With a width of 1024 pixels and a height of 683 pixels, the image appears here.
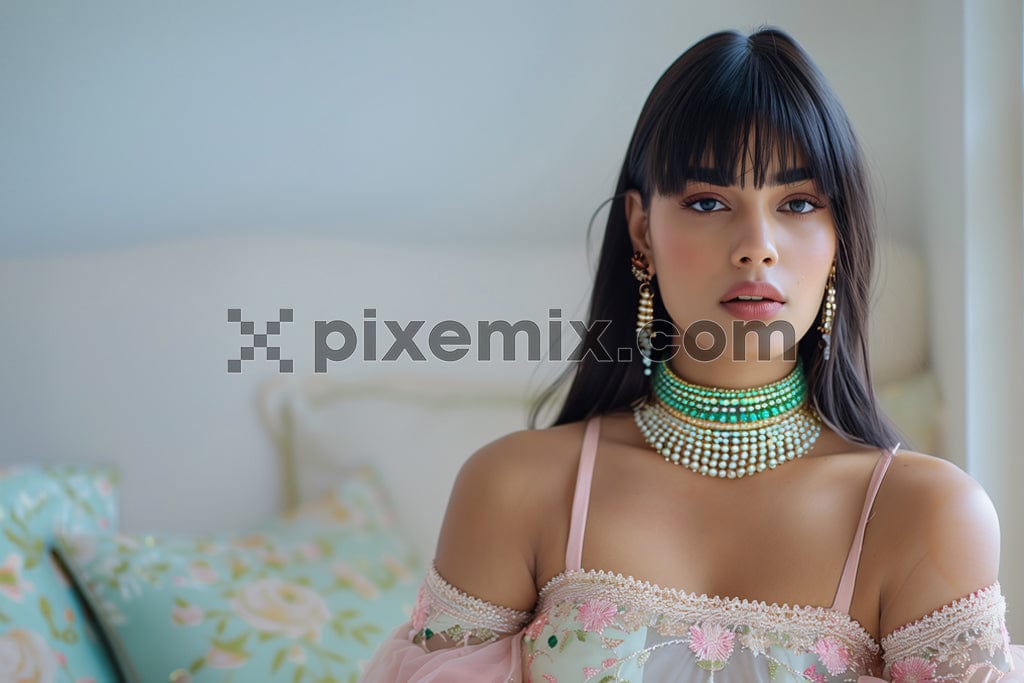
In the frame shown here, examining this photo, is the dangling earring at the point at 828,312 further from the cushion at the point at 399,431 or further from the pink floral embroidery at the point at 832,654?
the cushion at the point at 399,431

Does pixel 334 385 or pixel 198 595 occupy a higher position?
pixel 334 385

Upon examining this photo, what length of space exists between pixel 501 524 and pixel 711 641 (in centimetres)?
26

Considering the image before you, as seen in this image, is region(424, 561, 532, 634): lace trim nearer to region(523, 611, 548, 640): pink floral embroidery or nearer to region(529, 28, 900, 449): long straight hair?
region(523, 611, 548, 640): pink floral embroidery

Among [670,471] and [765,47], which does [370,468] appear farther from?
[765,47]

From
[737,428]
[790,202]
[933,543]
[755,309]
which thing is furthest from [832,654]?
[790,202]

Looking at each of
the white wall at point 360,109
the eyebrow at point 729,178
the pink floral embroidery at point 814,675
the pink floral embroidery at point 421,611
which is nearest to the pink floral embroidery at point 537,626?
the pink floral embroidery at point 421,611

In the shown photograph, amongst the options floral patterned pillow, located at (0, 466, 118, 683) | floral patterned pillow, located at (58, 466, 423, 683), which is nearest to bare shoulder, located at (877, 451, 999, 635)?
floral patterned pillow, located at (58, 466, 423, 683)

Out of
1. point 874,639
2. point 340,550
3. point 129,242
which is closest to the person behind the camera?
point 874,639

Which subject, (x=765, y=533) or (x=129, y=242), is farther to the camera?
(x=129, y=242)

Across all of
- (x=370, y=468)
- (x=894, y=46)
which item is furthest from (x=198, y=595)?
(x=894, y=46)

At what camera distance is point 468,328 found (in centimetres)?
199

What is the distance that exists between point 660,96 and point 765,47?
0.40ft

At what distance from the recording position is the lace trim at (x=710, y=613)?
3.48 ft

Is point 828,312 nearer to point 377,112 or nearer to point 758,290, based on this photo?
point 758,290
